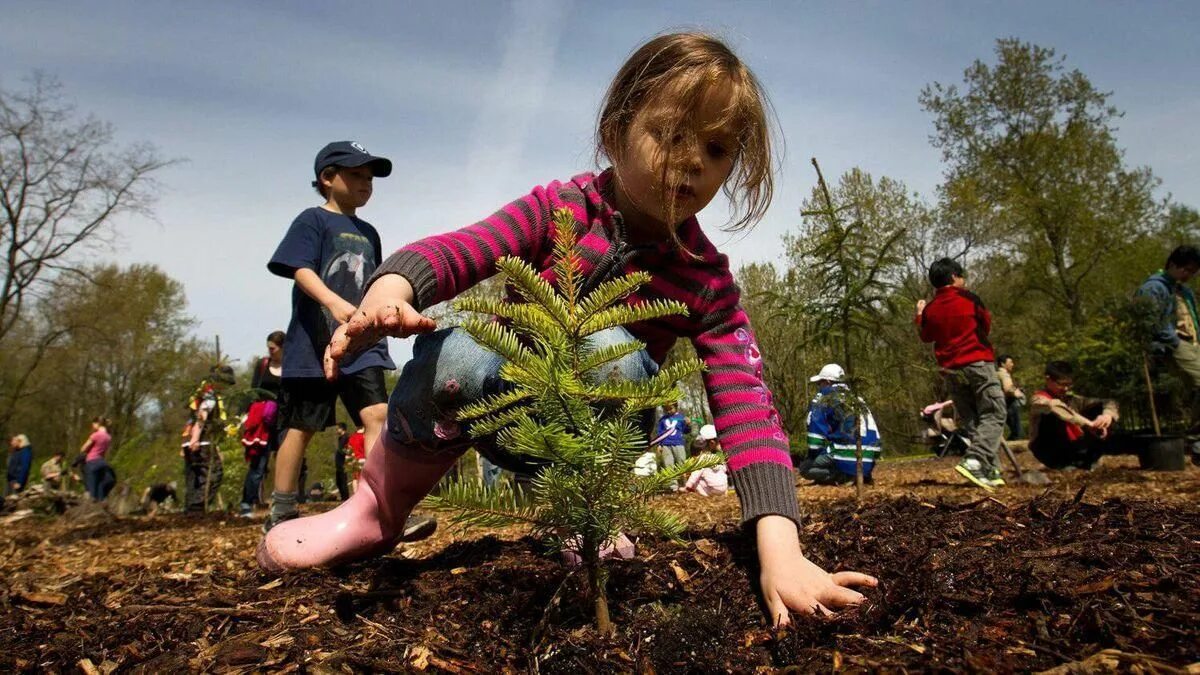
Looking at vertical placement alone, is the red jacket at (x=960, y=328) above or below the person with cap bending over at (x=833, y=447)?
above

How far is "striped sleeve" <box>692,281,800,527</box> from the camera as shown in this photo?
1.85 metres

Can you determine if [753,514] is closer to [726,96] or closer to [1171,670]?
[1171,670]

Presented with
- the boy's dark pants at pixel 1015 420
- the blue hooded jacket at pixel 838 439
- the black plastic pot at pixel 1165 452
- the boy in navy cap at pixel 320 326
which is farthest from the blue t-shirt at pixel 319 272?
the boy's dark pants at pixel 1015 420

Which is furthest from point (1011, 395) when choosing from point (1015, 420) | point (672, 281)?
point (672, 281)

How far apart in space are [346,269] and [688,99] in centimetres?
263

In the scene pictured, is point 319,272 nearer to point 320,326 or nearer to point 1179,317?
point 320,326

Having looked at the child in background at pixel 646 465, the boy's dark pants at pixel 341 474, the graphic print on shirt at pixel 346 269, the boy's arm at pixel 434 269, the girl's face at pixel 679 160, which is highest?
the graphic print on shirt at pixel 346 269

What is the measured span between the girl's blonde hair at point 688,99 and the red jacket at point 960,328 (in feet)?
16.4

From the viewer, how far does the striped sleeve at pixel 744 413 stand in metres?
1.85

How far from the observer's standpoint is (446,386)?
1.81 m

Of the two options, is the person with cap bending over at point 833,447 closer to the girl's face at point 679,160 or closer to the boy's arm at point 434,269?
the girl's face at point 679,160

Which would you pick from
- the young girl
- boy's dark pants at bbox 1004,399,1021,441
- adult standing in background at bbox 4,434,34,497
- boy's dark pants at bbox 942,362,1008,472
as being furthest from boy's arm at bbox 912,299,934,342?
adult standing in background at bbox 4,434,34,497

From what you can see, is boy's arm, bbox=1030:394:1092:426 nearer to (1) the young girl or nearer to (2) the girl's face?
(1) the young girl

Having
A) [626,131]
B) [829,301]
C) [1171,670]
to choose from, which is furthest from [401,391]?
[829,301]
